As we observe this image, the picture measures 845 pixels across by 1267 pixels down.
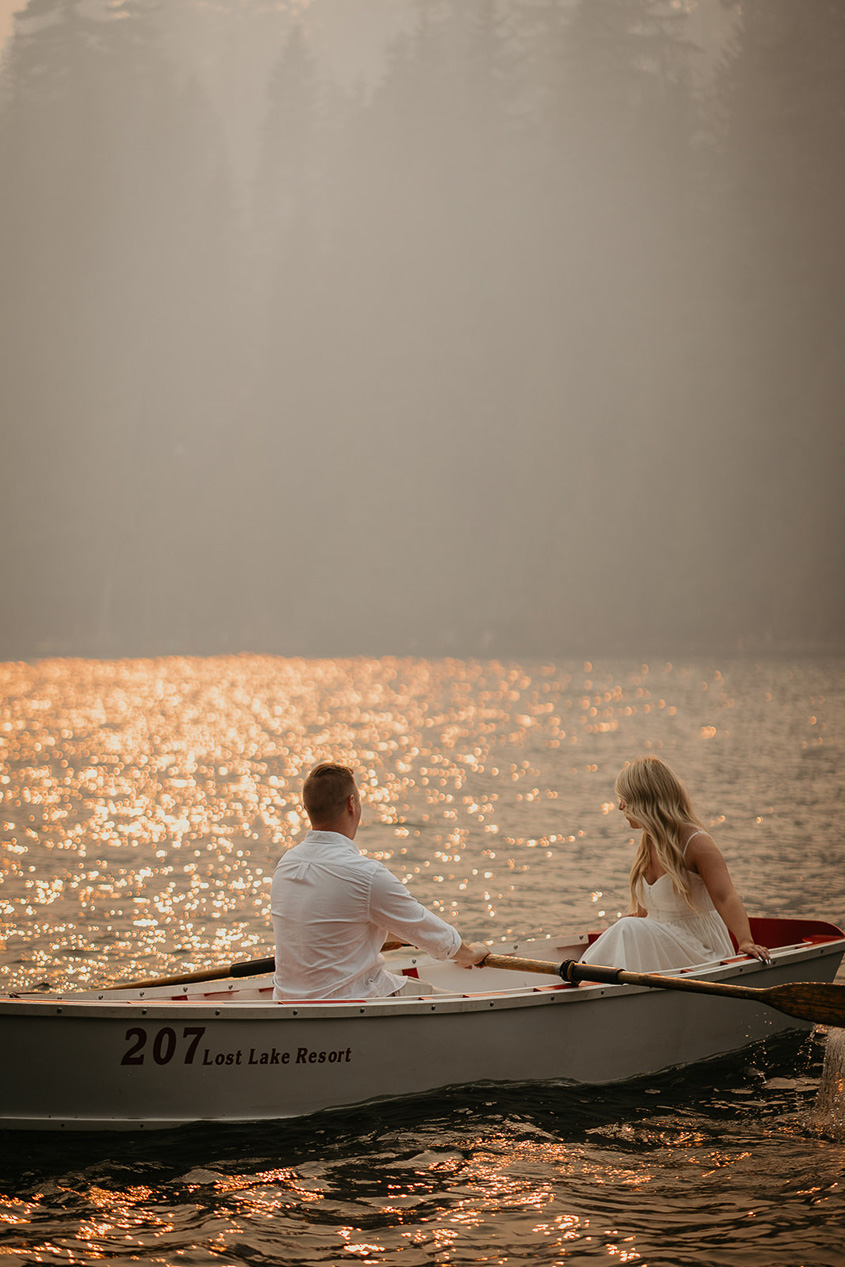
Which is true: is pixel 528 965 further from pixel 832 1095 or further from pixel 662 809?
pixel 832 1095

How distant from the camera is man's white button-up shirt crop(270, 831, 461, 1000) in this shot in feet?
20.5

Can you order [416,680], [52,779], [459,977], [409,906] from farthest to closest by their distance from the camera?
[416,680] → [52,779] → [459,977] → [409,906]

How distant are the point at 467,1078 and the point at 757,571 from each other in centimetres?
14254

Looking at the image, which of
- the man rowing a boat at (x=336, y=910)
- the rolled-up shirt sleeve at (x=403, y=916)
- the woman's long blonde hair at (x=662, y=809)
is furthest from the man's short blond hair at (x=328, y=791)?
the woman's long blonde hair at (x=662, y=809)

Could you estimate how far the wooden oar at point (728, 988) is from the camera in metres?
6.82

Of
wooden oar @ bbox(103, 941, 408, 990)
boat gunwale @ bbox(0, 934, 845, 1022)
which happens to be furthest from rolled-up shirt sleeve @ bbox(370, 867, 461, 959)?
wooden oar @ bbox(103, 941, 408, 990)

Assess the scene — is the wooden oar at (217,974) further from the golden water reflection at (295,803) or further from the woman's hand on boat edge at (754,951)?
the golden water reflection at (295,803)

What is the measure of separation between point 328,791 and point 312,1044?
53.0 inches

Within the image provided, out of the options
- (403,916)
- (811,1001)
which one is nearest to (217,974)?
(403,916)

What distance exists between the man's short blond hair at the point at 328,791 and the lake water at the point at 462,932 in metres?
1.71

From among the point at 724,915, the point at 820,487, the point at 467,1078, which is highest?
the point at 820,487

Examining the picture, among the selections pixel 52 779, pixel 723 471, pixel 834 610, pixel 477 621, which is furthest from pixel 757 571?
pixel 52 779

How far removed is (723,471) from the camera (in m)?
162

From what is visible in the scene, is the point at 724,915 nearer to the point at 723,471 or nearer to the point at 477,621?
the point at 477,621
